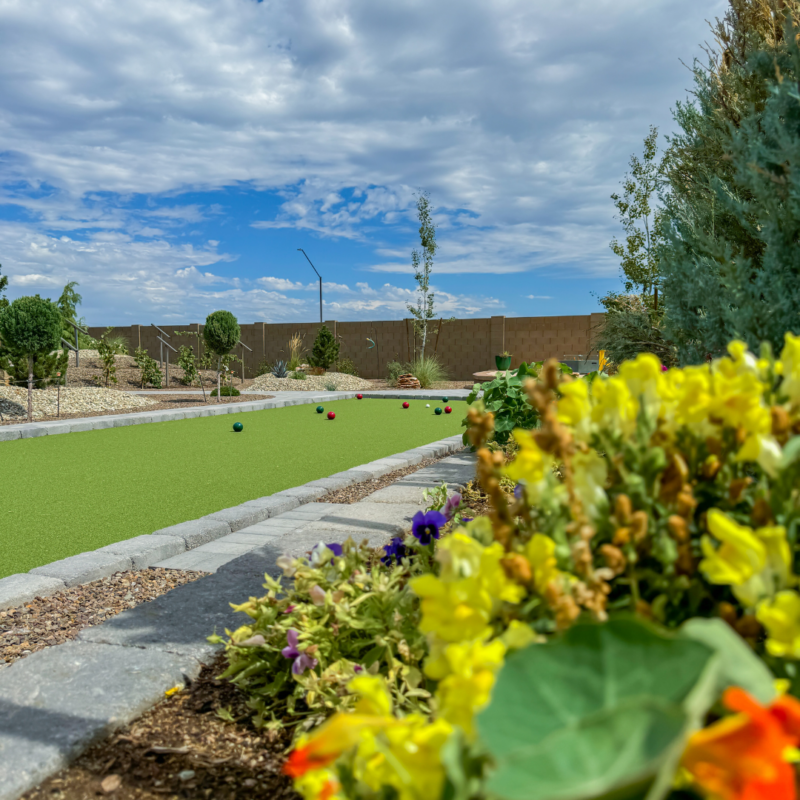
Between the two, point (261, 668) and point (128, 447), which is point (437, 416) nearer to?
point (128, 447)

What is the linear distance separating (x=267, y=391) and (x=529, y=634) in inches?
673

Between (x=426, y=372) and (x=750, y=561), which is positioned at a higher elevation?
(x=426, y=372)

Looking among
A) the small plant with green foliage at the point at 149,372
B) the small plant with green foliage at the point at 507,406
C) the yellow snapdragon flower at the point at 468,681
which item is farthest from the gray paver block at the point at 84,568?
the small plant with green foliage at the point at 149,372

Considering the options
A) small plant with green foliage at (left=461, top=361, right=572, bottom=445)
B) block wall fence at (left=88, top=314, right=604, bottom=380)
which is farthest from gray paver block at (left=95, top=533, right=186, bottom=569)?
block wall fence at (left=88, top=314, right=604, bottom=380)

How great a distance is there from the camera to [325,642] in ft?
6.01

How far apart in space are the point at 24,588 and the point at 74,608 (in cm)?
27

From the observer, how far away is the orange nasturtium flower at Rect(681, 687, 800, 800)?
501 millimetres

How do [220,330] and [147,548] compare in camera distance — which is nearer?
[147,548]

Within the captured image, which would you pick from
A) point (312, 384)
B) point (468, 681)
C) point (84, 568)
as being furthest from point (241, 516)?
point (312, 384)

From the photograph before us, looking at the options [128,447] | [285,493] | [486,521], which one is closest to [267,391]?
[128,447]

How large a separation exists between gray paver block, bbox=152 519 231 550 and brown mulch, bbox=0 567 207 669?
0.38 metres

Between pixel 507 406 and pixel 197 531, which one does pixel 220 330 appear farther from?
pixel 197 531

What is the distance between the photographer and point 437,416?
11.1 metres

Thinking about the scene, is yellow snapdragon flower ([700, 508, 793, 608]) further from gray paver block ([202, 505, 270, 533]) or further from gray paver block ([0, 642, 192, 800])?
gray paver block ([202, 505, 270, 533])
